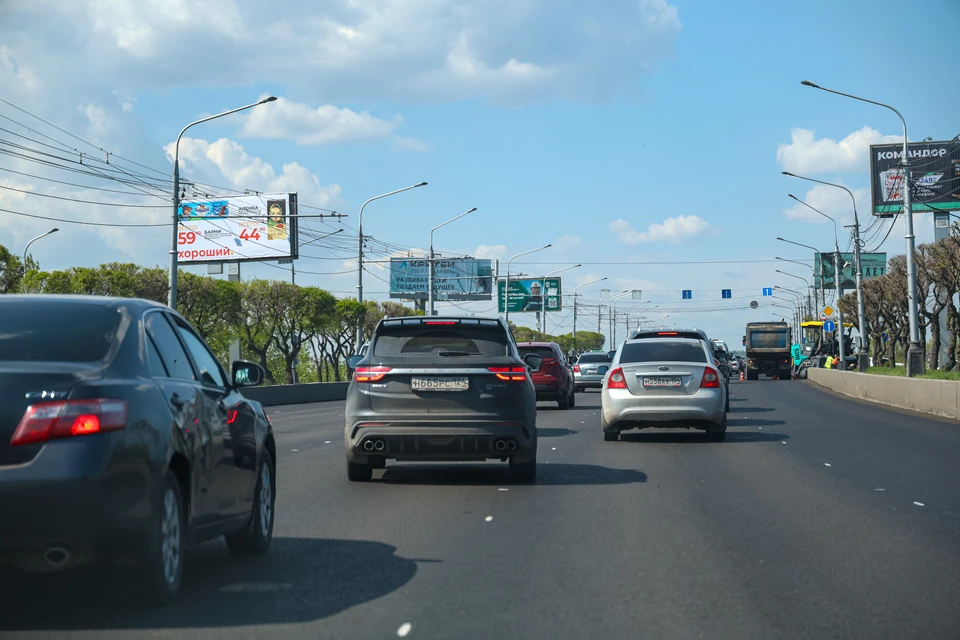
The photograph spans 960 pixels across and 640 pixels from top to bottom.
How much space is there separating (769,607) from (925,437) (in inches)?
573

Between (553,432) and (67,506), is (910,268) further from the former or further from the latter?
(67,506)

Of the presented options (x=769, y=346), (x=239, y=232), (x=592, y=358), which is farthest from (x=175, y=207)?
(x=769, y=346)

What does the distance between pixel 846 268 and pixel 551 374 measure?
75857 mm

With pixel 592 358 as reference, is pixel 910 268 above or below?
above

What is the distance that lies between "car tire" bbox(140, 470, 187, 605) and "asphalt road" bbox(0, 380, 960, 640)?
0.41 ft

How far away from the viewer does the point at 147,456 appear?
582 cm

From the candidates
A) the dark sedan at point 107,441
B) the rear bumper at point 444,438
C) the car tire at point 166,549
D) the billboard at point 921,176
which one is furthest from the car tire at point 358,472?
the billboard at point 921,176

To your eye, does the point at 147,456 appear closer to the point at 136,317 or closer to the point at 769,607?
the point at 136,317

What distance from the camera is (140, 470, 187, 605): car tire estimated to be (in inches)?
233

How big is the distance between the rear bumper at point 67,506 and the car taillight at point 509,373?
21.6 feet

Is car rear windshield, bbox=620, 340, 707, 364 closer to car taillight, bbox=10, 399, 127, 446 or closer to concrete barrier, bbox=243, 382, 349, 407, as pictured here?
car taillight, bbox=10, 399, 127, 446

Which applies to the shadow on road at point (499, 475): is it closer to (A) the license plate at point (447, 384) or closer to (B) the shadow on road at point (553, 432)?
(A) the license plate at point (447, 384)

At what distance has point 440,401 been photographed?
1197cm

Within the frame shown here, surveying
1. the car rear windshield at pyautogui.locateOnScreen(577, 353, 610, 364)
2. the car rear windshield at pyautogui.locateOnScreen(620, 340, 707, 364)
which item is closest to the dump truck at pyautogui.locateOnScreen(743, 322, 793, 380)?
the car rear windshield at pyautogui.locateOnScreen(577, 353, 610, 364)
